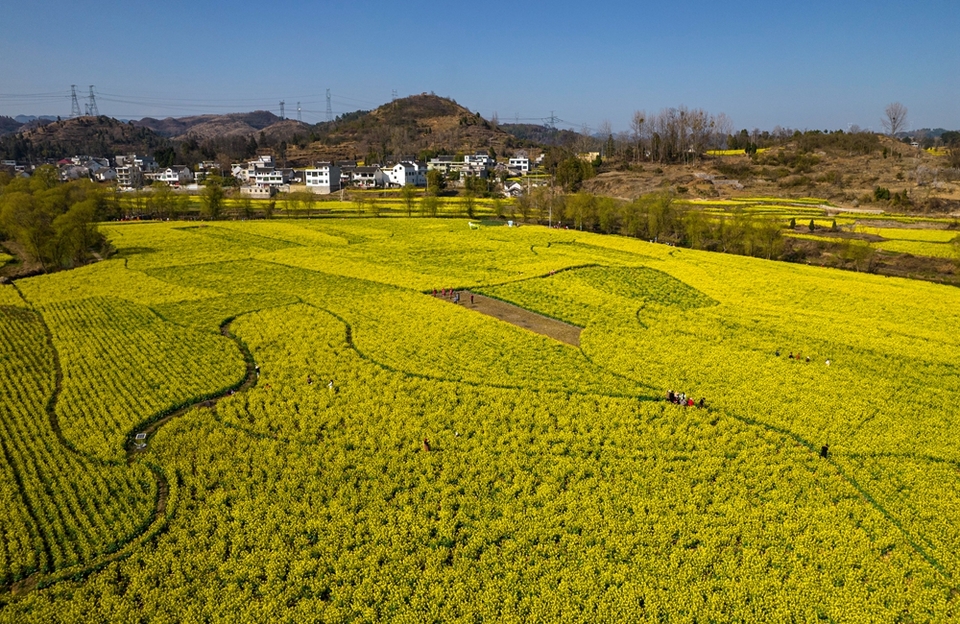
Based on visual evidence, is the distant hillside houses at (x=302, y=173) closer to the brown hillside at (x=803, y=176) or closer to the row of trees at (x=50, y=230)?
the brown hillside at (x=803, y=176)

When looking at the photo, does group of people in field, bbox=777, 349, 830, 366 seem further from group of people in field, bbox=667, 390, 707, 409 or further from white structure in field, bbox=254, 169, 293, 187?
white structure in field, bbox=254, 169, 293, 187

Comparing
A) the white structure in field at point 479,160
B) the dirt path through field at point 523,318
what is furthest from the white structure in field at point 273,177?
the dirt path through field at point 523,318

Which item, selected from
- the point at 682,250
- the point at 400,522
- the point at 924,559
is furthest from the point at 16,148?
the point at 924,559

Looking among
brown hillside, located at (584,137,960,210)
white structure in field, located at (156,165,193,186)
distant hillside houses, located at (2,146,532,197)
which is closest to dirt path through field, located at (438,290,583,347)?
brown hillside, located at (584,137,960,210)

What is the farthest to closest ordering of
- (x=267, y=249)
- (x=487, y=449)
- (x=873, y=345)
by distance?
(x=267, y=249)
(x=873, y=345)
(x=487, y=449)

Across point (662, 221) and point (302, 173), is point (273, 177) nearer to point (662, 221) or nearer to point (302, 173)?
point (302, 173)

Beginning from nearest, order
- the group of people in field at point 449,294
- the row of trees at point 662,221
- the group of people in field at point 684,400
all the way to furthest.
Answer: the group of people in field at point 684,400 < the group of people in field at point 449,294 < the row of trees at point 662,221

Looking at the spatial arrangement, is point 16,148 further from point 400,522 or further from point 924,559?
point 924,559
